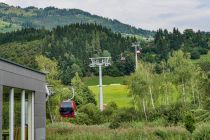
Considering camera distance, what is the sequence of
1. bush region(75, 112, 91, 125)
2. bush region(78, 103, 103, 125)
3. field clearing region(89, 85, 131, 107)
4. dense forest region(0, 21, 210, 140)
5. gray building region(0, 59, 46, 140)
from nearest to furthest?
gray building region(0, 59, 46, 140) < dense forest region(0, 21, 210, 140) < bush region(75, 112, 91, 125) < bush region(78, 103, 103, 125) < field clearing region(89, 85, 131, 107)

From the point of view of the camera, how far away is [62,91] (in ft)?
135

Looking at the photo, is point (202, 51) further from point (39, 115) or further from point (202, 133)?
point (39, 115)

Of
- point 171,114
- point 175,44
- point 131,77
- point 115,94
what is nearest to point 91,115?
point 131,77

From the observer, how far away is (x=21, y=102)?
45.4 feet

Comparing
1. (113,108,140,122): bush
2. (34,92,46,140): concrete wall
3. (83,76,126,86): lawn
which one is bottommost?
(113,108,140,122): bush

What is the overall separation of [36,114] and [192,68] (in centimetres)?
3327

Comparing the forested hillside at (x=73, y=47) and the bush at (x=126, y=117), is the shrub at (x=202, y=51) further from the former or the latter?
the bush at (x=126, y=117)

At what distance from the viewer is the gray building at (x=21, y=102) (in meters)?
12.3

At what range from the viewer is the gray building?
12.3 meters

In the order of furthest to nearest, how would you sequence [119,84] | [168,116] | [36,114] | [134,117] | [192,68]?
[119,84] < [192,68] < [134,117] < [168,116] < [36,114]

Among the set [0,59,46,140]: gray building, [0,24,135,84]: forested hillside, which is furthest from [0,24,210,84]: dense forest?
[0,59,46,140]: gray building

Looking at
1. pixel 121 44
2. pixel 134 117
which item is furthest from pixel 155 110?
pixel 121 44

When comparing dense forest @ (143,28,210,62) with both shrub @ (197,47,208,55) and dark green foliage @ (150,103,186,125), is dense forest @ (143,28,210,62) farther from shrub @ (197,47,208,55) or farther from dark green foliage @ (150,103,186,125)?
dark green foliage @ (150,103,186,125)

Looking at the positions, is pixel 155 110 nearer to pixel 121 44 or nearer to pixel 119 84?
pixel 119 84
